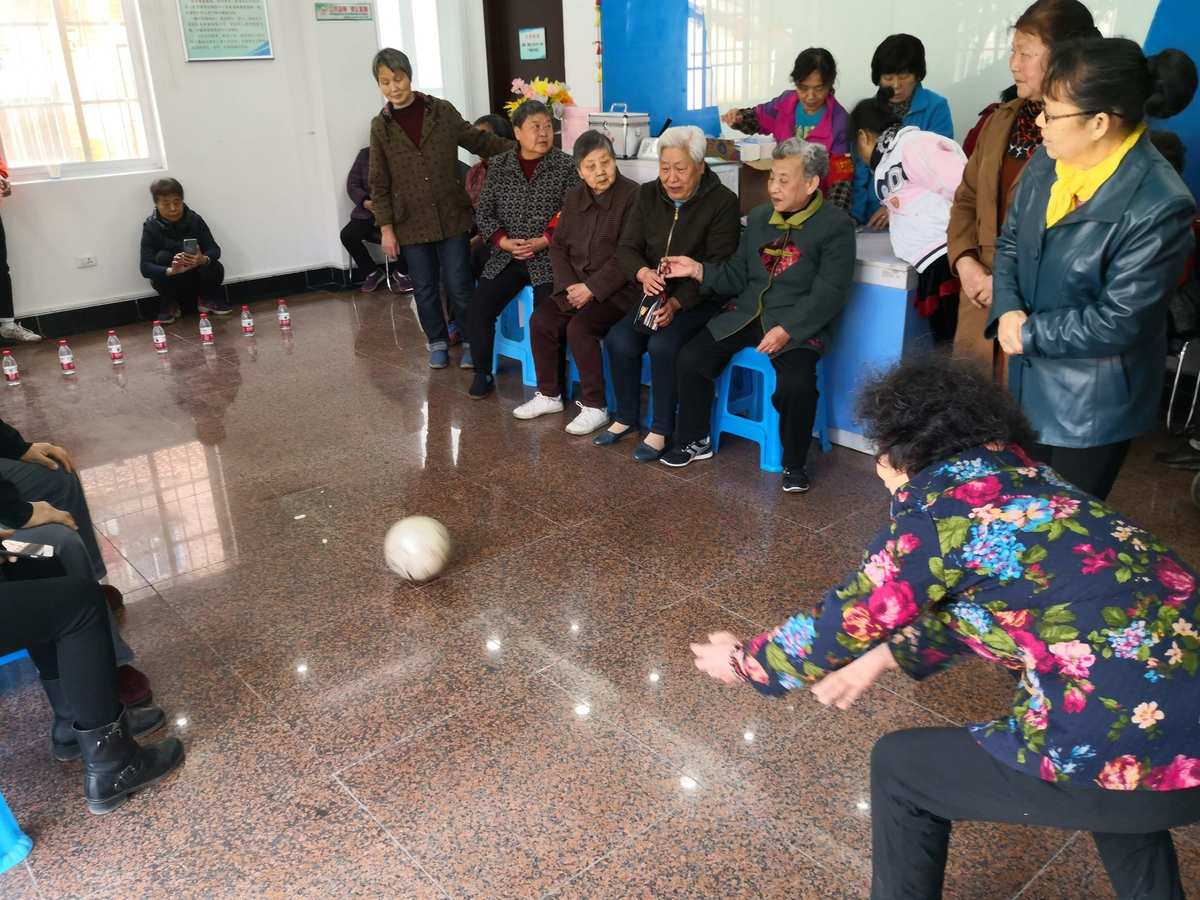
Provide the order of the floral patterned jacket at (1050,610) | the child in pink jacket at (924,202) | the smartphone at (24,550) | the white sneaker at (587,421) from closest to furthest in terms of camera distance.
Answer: the floral patterned jacket at (1050,610) → the smartphone at (24,550) → the child in pink jacket at (924,202) → the white sneaker at (587,421)

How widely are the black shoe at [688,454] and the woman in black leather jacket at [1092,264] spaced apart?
5.18 feet

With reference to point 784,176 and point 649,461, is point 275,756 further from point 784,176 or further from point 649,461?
point 784,176

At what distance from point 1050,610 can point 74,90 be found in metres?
6.27

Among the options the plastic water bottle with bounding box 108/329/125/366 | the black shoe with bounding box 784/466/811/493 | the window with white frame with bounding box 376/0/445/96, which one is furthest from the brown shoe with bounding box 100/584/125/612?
the window with white frame with bounding box 376/0/445/96

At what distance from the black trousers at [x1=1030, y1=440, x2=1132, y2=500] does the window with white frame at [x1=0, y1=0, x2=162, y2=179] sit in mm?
5744

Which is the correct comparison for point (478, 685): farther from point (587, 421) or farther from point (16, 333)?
point (16, 333)

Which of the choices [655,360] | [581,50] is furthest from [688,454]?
[581,50]

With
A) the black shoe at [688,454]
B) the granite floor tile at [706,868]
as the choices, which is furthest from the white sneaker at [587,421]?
the granite floor tile at [706,868]

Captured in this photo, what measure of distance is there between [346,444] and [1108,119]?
3.00m

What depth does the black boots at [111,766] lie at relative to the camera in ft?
6.62

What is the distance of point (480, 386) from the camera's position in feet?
14.9

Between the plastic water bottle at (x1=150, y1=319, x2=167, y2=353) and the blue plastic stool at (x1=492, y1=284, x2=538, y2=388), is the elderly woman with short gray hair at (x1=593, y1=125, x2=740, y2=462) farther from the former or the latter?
the plastic water bottle at (x1=150, y1=319, x2=167, y2=353)

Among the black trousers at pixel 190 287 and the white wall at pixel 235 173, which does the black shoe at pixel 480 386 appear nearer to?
the black trousers at pixel 190 287

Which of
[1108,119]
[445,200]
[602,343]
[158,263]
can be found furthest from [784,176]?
[158,263]
